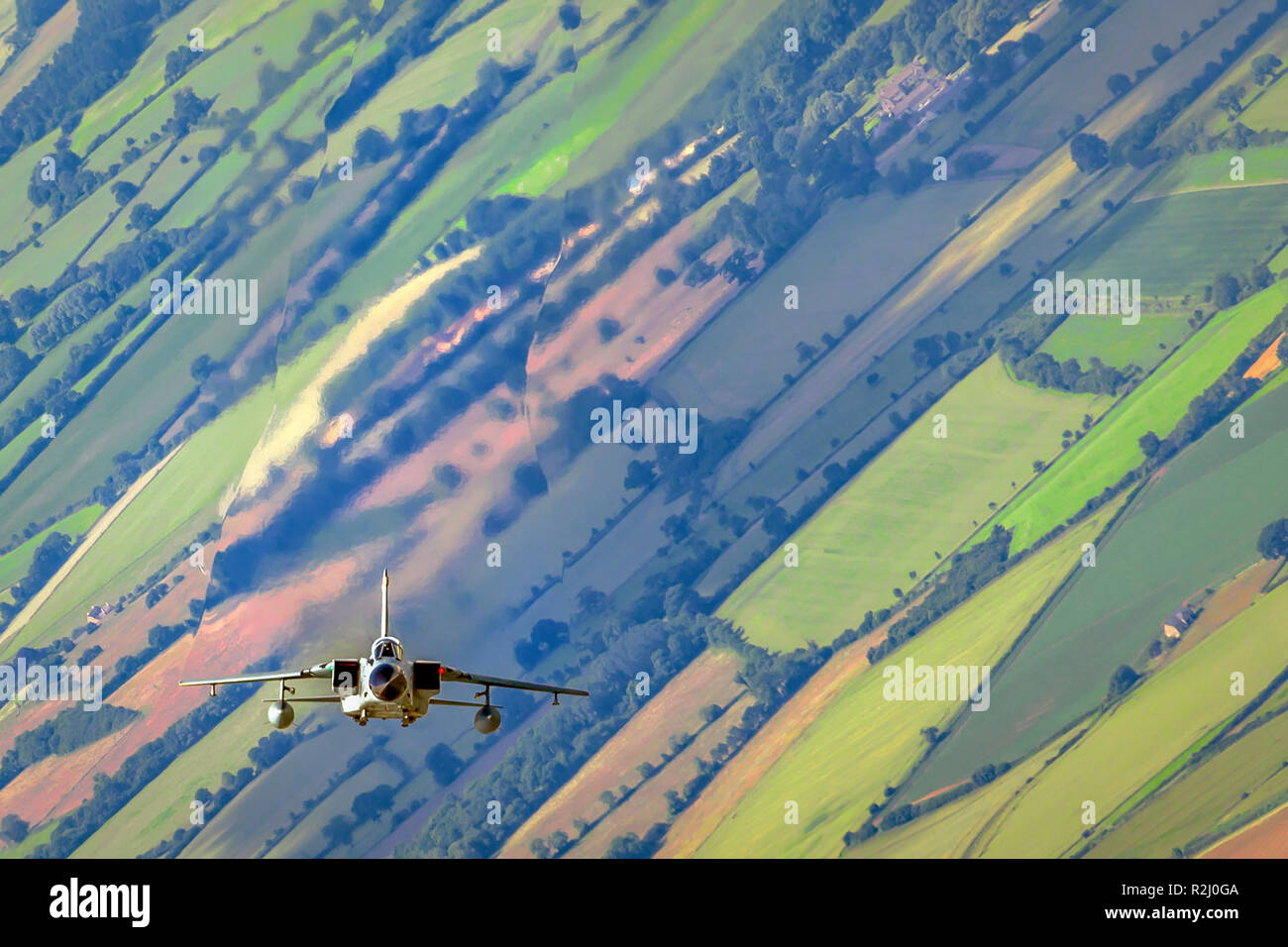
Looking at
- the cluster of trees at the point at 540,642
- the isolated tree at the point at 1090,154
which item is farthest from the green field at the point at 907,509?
the isolated tree at the point at 1090,154

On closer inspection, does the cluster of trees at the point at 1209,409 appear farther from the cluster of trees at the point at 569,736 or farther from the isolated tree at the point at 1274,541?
the cluster of trees at the point at 569,736

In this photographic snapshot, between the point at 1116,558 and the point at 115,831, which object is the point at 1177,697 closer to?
the point at 1116,558

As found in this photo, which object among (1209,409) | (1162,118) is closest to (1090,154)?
(1162,118)

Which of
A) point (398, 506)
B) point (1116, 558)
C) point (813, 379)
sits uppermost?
point (813, 379)

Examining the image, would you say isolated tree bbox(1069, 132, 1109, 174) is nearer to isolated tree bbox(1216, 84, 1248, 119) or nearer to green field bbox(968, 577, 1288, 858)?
isolated tree bbox(1216, 84, 1248, 119)

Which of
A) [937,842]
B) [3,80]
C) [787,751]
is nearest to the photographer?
[937,842]

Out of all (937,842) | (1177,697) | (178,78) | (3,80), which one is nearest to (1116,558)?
(1177,697)

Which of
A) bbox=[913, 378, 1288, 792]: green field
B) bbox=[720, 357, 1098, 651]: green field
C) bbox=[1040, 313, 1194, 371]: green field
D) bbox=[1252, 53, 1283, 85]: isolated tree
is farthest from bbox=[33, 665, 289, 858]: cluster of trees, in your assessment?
bbox=[1252, 53, 1283, 85]: isolated tree
